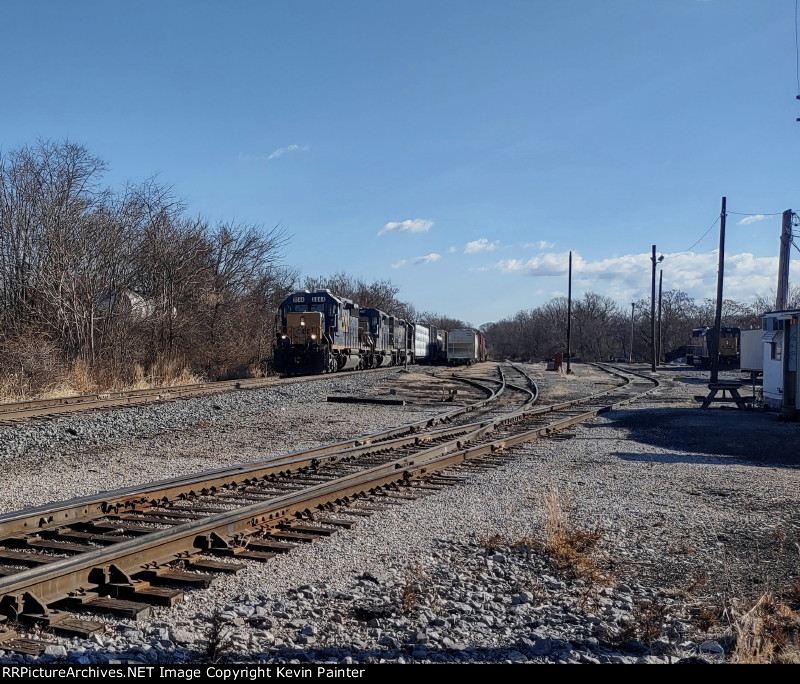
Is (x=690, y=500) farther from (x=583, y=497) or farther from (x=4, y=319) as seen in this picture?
(x=4, y=319)

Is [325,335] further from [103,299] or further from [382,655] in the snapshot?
[382,655]

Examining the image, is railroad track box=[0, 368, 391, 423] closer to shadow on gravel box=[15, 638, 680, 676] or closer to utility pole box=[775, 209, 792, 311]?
shadow on gravel box=[15, 638, 680, 676]

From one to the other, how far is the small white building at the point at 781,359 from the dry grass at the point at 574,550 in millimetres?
11793

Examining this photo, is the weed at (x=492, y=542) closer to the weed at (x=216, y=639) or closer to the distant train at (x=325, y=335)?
the weed at (x=216, y=639)

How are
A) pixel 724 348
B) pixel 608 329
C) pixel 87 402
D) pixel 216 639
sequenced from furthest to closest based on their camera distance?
1. pixel 608 329
2. pixel 724 348
3. pixel 87 402
4. pixel 216 639

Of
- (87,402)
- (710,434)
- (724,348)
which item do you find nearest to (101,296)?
(87,402)

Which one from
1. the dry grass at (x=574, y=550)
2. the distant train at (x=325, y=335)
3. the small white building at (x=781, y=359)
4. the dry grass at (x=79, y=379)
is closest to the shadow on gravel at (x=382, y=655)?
the dry grass at (x=574, y=550)

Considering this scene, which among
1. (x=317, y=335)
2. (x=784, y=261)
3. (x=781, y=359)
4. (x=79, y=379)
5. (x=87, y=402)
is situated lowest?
(x=87, y=402)

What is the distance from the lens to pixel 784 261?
102 ft

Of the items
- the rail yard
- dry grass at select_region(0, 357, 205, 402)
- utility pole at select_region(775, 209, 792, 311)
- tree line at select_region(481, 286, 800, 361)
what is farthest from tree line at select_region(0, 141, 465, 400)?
tree line at select_region(481, 286, 800, 361)

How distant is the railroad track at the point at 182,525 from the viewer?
13.7 ft

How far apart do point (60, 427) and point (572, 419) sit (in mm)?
10372

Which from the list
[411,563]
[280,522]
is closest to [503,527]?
[411,563]

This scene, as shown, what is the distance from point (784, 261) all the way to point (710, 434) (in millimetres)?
20941
